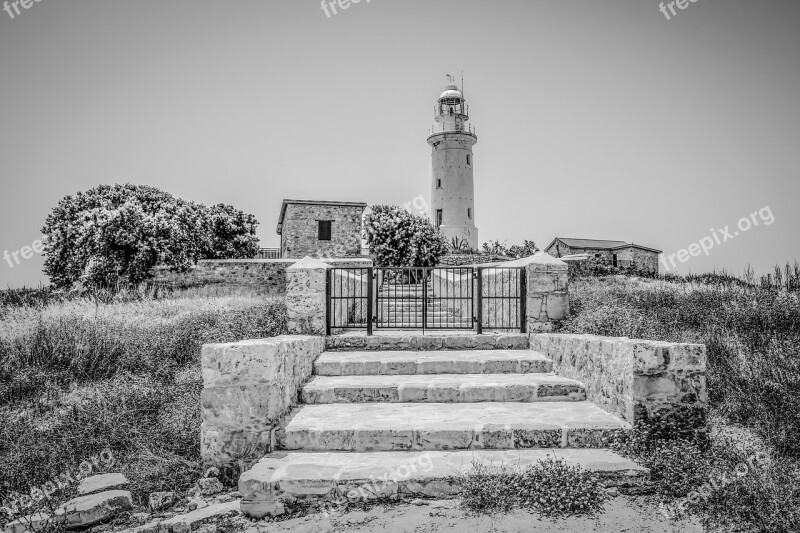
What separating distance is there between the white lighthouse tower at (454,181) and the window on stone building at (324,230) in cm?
1306

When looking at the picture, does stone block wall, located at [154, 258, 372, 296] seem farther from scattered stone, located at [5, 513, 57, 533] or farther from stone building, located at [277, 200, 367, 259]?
scattered stone, located at [5, 513, 57, 533]

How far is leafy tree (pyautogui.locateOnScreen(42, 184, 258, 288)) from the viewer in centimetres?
2239

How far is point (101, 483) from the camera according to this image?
4188 millimetres

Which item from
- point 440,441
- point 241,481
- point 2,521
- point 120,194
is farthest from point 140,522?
point 120,194

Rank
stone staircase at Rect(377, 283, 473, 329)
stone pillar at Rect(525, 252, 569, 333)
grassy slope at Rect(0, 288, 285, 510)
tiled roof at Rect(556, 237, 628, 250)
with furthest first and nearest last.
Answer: tiled roof at Rect(556, 237, 628, 250)
stone staircase at Rect(377, 283, 473, 329)
stone pillar at Rect(525, 252, 569, 333)
grassy slope at Rect(0, 288, 285, 510)

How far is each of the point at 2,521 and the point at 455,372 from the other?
15.7ft

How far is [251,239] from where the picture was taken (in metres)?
33.4

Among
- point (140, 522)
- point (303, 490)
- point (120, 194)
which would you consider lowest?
point (140, 522)

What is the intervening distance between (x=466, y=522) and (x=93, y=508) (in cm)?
297

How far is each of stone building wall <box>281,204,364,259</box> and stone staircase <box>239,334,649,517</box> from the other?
22081 mm

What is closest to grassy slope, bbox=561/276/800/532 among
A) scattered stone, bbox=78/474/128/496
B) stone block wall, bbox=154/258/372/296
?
scattered stone, bbox=78/474/128/496

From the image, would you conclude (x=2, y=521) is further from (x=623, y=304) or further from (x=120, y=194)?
(x=120, y=194)

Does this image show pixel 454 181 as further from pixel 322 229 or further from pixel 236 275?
pixel 236 275

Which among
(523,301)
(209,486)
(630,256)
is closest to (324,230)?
(523,301)
